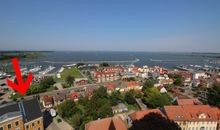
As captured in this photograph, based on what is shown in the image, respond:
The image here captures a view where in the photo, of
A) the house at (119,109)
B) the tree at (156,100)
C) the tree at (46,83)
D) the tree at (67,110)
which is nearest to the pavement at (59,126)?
the tree at (67,110)

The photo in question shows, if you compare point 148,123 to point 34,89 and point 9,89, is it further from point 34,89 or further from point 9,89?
point 9,89

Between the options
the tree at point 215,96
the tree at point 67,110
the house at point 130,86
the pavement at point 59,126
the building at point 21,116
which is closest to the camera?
the building at point 21,116

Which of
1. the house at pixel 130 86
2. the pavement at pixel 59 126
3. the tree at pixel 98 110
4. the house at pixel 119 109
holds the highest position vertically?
the tree at pixel 98 110

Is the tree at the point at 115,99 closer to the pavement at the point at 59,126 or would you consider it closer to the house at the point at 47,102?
the pavement at the point at 59,126

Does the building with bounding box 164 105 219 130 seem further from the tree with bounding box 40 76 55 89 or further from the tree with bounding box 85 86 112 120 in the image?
the tree with bounding box 40 76 55 89

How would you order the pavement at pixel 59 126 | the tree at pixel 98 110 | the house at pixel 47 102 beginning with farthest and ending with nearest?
the house at pixel 47 102 < the tree at pixel 98 110 < the pavement at pixel 59 126

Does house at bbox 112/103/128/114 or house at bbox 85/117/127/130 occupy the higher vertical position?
house at bbox 85/117/127/130

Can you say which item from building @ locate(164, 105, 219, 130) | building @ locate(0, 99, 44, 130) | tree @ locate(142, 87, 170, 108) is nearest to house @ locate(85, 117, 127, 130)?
building @ locate(0, 99, 44, 130)
